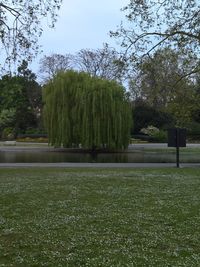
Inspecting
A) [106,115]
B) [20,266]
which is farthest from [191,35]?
[106,115]

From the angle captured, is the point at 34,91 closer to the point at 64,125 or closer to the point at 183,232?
the point at 64,125

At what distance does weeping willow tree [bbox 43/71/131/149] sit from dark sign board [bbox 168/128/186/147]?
2043 cm

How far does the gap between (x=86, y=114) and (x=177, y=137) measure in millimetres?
21289

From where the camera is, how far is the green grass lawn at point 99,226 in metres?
5.85

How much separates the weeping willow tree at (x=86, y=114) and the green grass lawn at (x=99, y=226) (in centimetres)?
3106

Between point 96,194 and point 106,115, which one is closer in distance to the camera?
point 96,194

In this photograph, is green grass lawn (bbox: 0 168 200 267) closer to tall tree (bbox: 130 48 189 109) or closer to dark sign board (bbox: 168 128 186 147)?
tall tree (bbox: 130 48 189 109)

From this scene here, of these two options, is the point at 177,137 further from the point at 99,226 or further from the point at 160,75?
the point at 99,226

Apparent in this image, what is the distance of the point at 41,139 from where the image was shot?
66500 millimetres

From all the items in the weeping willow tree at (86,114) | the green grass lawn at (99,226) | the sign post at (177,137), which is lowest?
the green grass lawn at (99,226)

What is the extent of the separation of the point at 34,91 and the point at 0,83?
70244 millimetres

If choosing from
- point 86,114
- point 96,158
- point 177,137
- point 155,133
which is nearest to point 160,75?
point 177,137

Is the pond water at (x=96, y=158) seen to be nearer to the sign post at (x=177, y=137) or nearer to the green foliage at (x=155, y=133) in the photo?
the sign post at (x=177, y=137)

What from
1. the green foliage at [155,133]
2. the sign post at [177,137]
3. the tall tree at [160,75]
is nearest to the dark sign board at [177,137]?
the sign post at [177,137]
